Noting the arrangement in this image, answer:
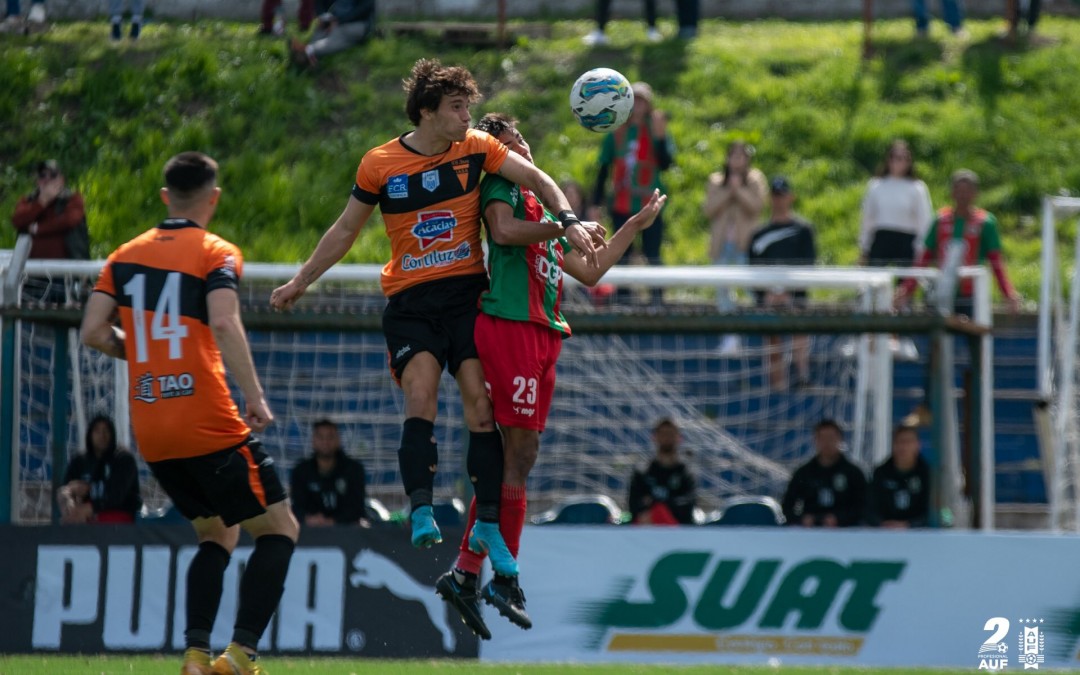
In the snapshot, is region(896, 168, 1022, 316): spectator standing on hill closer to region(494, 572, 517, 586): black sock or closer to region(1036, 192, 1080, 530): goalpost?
region(1036, 192, 1080, 530): goalpost

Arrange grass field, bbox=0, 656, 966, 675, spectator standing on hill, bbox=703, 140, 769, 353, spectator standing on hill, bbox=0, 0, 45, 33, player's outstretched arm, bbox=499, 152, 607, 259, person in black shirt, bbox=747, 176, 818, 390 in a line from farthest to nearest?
spectator standing on hill, bbox=0, 0, 45, 33
spectator standing on hill, bbox=703, 140, 769, 353
person in black shirt, bbox=747, 176, 818, 390
grass field, bbox=0, 656, 966, 675
player's outstretched arm, bbox=499, 152, 607, 259

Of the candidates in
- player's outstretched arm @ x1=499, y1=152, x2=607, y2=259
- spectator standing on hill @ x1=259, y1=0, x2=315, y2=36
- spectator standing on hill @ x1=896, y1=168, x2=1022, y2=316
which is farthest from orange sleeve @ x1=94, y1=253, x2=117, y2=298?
spectator standing on hill @ x1=259, y1=0, x2=315, y2=36

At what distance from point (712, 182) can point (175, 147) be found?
757 centimetres

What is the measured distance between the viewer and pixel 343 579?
33.9ft

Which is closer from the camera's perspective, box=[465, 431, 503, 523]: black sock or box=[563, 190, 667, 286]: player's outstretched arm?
box=[563, 190, 667, 286]: player's outstretched arm

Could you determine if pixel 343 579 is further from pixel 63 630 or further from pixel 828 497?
pixel 828 497

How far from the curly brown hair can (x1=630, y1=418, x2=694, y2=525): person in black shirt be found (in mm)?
5481

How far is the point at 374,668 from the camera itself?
28.5 feet

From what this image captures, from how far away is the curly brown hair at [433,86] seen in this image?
7.03 m

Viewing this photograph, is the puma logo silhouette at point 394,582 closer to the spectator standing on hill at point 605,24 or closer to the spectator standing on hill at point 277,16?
the spectator standing on hill at point 605,24

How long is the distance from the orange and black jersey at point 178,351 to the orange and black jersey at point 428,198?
76 cm

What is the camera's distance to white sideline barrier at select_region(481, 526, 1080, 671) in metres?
Result: 10.1

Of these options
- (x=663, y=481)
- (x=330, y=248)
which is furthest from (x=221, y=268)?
(x=663, y=481)

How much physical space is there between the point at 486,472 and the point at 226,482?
3.91 ft
